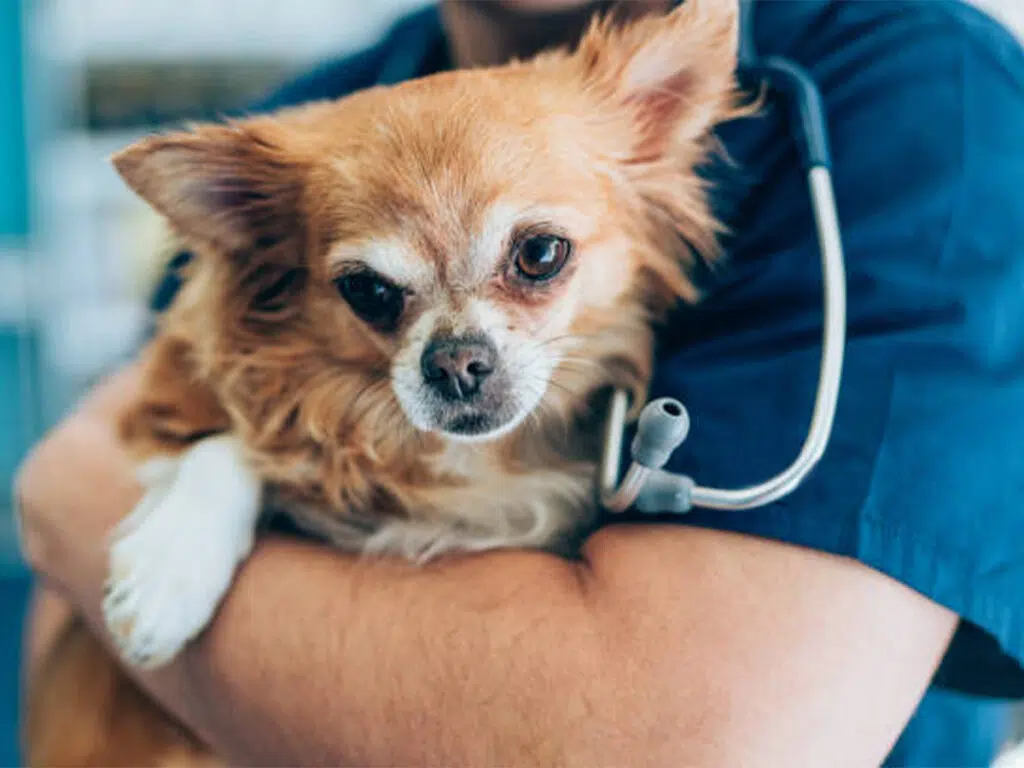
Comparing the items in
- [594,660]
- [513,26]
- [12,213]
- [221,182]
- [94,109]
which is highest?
[513,26]

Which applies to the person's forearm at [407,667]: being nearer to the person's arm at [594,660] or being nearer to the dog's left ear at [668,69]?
the person's arm at [594,660]

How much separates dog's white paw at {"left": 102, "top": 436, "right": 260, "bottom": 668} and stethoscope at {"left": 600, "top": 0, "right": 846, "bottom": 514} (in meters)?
0.37

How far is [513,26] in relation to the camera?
104cm

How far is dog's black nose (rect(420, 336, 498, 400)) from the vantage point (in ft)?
2.86

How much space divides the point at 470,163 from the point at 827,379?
37 centimetres

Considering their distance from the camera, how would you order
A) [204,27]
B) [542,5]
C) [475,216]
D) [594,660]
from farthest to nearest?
[204,27] < [542,5] < [475,216] < [594,660]

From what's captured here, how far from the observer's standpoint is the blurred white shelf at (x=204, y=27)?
8.89 ft

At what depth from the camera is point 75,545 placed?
1.00 m

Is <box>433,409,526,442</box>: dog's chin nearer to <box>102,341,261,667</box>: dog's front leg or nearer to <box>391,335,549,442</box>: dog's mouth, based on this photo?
<box>391,335,549,442</box>: dog's mouth

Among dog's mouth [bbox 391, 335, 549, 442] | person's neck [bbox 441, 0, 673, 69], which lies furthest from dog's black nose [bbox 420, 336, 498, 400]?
person's neck [bbox 441, 0, 673, 69]

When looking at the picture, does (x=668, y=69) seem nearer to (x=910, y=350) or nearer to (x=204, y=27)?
(x=910, y=350)

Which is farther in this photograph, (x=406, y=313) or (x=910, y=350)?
(x=406, y=313)

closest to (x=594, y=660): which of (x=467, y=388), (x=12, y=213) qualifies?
(x=467, y=388)

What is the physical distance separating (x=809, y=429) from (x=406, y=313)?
409mm
